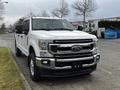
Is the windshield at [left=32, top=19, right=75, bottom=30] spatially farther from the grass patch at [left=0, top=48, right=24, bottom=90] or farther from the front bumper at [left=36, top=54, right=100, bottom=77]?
the front bumper at [left=36, top=54, right=100, bottom=77]

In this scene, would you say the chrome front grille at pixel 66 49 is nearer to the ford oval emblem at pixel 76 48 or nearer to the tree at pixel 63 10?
the ford oval emblem at pixel 76 48

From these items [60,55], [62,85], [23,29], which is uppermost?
[23,29]

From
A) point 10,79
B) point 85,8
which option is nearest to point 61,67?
point 10,79

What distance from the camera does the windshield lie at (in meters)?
8.64

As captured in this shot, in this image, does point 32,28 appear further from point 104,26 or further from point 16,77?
point 104,26

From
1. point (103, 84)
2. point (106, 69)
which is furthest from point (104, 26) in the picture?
point (103, 84)

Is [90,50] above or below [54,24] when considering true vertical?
below

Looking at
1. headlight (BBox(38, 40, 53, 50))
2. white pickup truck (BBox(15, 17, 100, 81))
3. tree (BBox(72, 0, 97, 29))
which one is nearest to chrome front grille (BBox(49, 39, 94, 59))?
white pickup truck (BBox(15, 17, 100, 81))

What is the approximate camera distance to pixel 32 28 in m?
8.48

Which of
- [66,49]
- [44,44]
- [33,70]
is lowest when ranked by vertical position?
[33,70]

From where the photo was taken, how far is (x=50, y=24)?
29.2 feet

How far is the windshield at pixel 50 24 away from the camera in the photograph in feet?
28.3

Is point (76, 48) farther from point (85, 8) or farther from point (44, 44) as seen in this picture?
point (85, 8)

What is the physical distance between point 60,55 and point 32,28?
6.93ft
